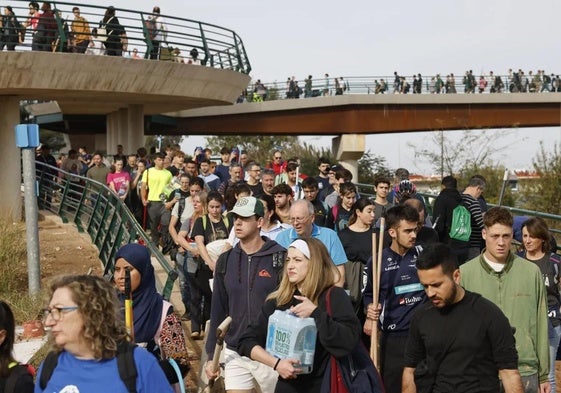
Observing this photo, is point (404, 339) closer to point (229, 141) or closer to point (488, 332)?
point (488, 332)

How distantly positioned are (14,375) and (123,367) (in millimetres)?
787

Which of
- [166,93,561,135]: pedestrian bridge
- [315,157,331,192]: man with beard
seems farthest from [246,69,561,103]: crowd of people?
[315,157,331,192]: man with beard

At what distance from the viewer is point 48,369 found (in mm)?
4105

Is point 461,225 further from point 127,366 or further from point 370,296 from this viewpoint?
point 127,366

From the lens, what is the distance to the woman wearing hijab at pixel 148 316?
537 cm

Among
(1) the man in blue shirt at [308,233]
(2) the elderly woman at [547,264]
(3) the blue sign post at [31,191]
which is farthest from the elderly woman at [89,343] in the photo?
(3) the blue sign post at [31,191]

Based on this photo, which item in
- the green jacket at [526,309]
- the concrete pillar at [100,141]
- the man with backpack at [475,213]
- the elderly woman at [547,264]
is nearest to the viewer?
the green jacket at [526,309]

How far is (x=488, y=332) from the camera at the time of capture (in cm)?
Result: 505

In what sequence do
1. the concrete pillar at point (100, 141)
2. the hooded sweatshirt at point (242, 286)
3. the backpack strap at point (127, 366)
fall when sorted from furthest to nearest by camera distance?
the concrete pillar at point (100, 141), the hooded sweatshirt at point (242, 286), the backpack strap at point (127, 366)

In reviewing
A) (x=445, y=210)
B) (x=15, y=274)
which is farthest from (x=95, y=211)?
(x=445, y=210)

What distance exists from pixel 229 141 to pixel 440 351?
193 ft

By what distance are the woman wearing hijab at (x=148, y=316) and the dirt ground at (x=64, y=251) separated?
9.57 metres

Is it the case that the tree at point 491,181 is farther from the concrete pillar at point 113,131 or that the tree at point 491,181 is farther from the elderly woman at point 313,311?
the elderly woman at point 313,311

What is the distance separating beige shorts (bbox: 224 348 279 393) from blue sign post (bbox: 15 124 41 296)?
256 inches
